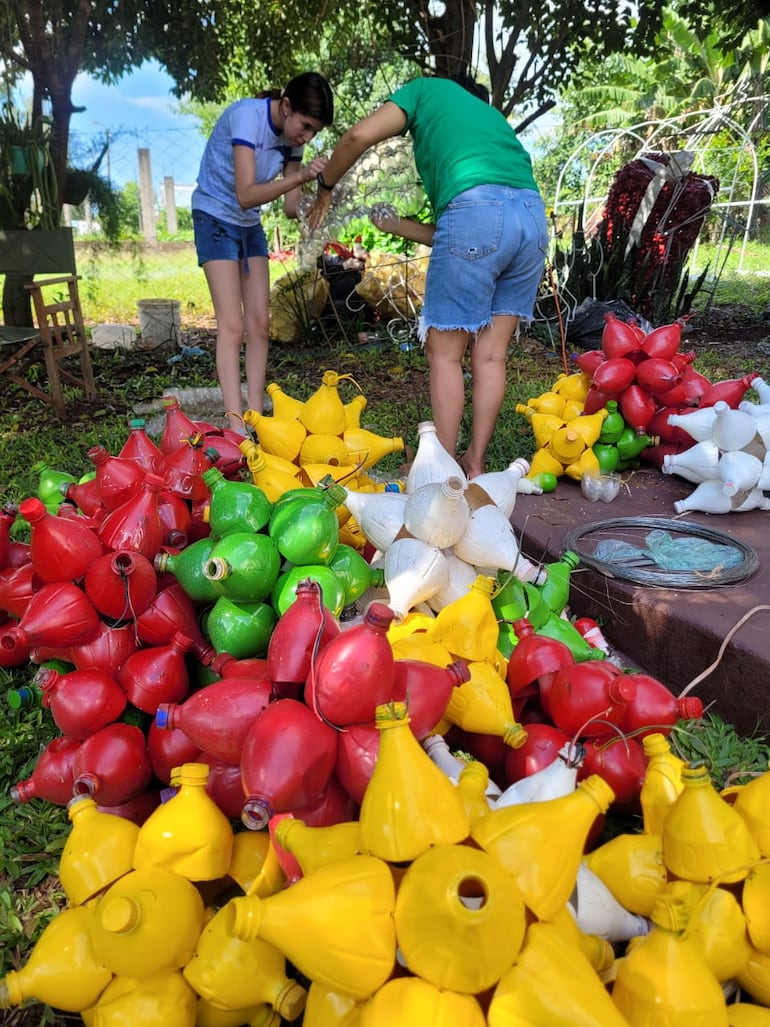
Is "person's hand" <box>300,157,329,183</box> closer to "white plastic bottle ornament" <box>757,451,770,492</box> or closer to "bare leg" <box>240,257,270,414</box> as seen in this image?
"bare leg" <box>240,257,270,414</box>

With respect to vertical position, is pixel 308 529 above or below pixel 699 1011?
above

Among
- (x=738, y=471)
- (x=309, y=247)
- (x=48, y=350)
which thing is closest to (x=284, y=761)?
(x=738, y=471)

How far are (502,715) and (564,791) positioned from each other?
0.80 ft

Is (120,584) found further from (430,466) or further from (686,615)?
(686,615)

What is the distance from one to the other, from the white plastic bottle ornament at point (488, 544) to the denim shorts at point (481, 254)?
1.31 m

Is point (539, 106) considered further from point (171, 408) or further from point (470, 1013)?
point (470, 1013)

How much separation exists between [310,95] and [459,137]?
75cm

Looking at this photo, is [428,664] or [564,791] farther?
[428,664]

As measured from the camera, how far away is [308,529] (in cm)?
153

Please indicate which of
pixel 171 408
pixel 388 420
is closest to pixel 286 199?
pixel 388 420

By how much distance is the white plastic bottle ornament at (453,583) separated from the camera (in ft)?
5.59

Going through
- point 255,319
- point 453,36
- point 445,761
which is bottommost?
point 445,761

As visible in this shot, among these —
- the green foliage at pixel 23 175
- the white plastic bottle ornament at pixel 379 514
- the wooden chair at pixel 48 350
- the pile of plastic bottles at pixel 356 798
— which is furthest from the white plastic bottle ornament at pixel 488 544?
the green foliage at pixel 23 175

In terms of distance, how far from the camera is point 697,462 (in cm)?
267
